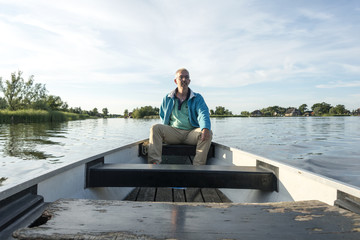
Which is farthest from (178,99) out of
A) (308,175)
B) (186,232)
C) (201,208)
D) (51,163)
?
(51,163)

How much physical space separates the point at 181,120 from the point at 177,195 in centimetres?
117

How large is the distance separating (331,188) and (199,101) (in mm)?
1969

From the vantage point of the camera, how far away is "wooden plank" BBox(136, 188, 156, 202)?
2.02 m

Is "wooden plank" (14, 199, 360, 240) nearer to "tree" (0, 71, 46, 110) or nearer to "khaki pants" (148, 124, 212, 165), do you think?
"khaki pants" (148, 124, 212, 165)

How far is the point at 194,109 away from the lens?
2969 millimetres

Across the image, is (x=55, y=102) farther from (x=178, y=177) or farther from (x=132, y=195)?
(x=178, y=177)

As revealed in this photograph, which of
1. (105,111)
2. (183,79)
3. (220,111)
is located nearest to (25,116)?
(183,79)

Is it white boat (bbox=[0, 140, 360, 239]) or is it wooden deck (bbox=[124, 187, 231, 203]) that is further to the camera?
wooden deck (bbox=[124, 187, 231, 203])

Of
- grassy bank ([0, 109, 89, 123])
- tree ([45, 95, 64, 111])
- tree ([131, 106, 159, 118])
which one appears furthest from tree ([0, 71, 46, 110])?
tree ([131, 106, 159, 118])

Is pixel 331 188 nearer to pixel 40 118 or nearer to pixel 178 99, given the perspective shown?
pixel 178 99

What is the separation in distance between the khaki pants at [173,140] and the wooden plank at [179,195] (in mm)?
470

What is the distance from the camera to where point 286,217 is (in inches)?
33.5

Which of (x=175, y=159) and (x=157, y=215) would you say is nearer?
(x=157, y=215)

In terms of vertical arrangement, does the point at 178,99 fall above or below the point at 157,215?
above
